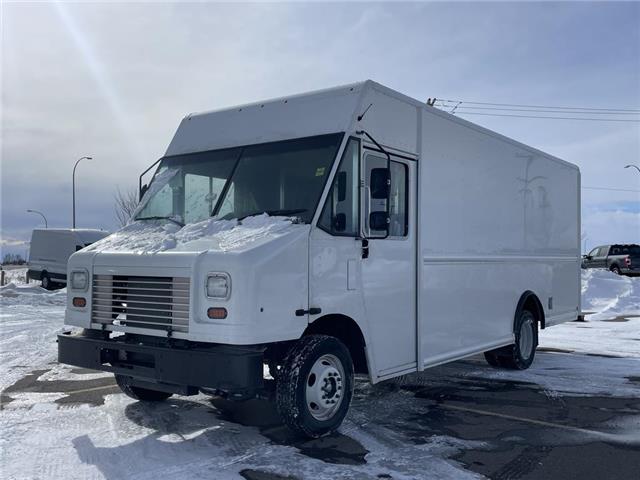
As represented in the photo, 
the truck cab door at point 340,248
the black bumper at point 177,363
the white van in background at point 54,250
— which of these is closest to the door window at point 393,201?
the truck cab door at point 340,248

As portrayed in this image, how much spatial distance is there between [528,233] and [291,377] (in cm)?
577

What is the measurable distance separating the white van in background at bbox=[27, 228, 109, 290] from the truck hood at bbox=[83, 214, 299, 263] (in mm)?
21752

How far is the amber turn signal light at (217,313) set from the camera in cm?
486

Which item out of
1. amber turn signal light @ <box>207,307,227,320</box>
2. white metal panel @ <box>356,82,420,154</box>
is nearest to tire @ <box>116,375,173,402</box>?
amber turn signal light @ <box>207,307,227,320</box>

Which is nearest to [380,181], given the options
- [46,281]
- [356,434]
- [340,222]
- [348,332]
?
[340,222]

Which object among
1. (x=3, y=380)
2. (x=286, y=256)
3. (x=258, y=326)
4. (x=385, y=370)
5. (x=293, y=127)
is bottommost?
(x=3, y=380)

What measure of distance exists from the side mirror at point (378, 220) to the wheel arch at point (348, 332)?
90 cm

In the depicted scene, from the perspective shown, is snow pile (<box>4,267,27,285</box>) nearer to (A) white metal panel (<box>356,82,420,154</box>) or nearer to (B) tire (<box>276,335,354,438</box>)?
(A) white metal panel (<box>356,82,420,154</box>)

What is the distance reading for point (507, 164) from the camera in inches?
356

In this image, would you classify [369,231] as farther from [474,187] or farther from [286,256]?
[474,187]

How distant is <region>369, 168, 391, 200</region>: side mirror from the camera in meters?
5.81

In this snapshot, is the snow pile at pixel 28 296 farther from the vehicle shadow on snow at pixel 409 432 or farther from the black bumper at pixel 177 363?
the black bumper at pixel 177 363

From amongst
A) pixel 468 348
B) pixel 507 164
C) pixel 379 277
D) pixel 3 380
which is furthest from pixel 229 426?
pixel 507 164

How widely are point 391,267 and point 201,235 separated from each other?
2032 mm
